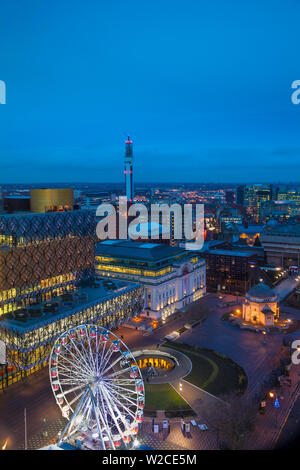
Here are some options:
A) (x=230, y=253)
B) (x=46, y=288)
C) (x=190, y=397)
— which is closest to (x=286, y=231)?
(x=230, y=253)

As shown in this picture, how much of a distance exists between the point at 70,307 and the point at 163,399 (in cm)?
2376

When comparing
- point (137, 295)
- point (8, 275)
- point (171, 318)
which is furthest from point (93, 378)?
point (171, 318)

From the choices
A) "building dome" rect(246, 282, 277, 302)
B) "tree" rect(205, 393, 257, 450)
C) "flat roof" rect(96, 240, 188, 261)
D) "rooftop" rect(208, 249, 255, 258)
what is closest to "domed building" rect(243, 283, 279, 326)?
"building dome" rect(246, 282, 277, 302)

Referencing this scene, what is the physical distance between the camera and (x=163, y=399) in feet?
176

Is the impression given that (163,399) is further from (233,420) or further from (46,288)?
(46,288)

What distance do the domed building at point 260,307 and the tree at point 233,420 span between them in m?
34.0

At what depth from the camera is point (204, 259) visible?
362 feet

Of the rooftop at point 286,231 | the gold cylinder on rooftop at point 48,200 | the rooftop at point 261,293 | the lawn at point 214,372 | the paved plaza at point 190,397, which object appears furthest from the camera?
the rooftop at point 286,231

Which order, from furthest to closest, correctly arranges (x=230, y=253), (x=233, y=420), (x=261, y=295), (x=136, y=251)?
(x=230, y=253) → (x=136, y=251) → (x=261, y=295) → (x=233, y=420)

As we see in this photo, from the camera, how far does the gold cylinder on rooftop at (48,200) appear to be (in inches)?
3346

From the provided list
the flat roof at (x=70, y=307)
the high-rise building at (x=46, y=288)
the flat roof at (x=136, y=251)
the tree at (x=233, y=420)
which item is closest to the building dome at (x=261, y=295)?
the flat roof at (x=136, y=251)

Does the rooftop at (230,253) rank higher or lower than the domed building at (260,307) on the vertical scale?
higher

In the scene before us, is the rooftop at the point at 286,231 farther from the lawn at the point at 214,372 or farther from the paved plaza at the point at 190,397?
the lawn at the point at 214,372
